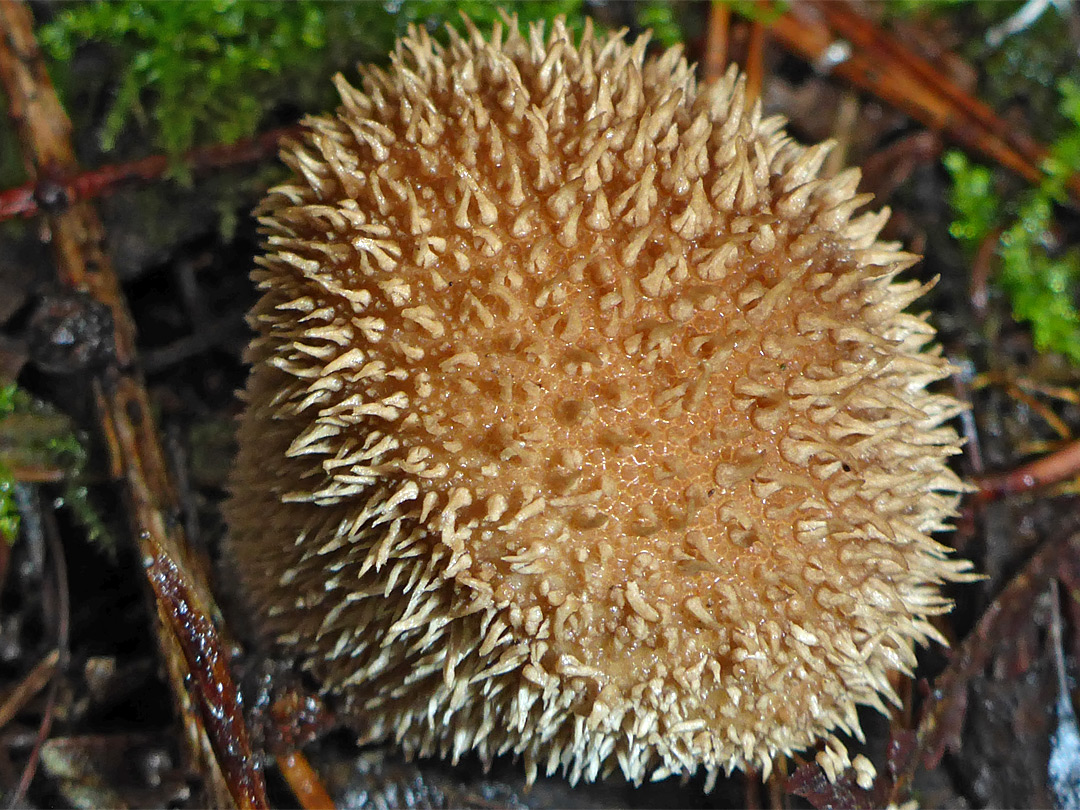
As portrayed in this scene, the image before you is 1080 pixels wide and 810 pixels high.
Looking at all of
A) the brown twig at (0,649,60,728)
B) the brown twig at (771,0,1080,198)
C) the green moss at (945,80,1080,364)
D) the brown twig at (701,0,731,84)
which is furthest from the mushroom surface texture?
the brown twig at (771,0,1080,198)

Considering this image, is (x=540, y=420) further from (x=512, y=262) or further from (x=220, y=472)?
(x=220, y=472)

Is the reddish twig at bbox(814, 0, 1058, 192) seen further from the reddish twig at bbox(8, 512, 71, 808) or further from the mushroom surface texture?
the reddish twig at bbox(8, 512, 71, 808)

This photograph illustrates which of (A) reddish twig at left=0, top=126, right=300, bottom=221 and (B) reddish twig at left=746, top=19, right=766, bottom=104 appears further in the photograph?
(B) reddish twig at left=746, top=19, right=766, bottom=104

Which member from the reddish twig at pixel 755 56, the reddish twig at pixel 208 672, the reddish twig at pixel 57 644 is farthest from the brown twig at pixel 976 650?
the reddish twig at pixel 57 644

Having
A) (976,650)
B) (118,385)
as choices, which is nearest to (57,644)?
(118,385)

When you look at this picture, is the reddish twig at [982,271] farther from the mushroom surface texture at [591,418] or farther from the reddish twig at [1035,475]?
the mushroom surface texture at [591,418]

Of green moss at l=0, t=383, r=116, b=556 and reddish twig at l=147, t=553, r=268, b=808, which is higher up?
green moss at l=0, t=383, r=116, b=556

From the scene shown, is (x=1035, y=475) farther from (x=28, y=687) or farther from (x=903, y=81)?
(x=28, y=687)
